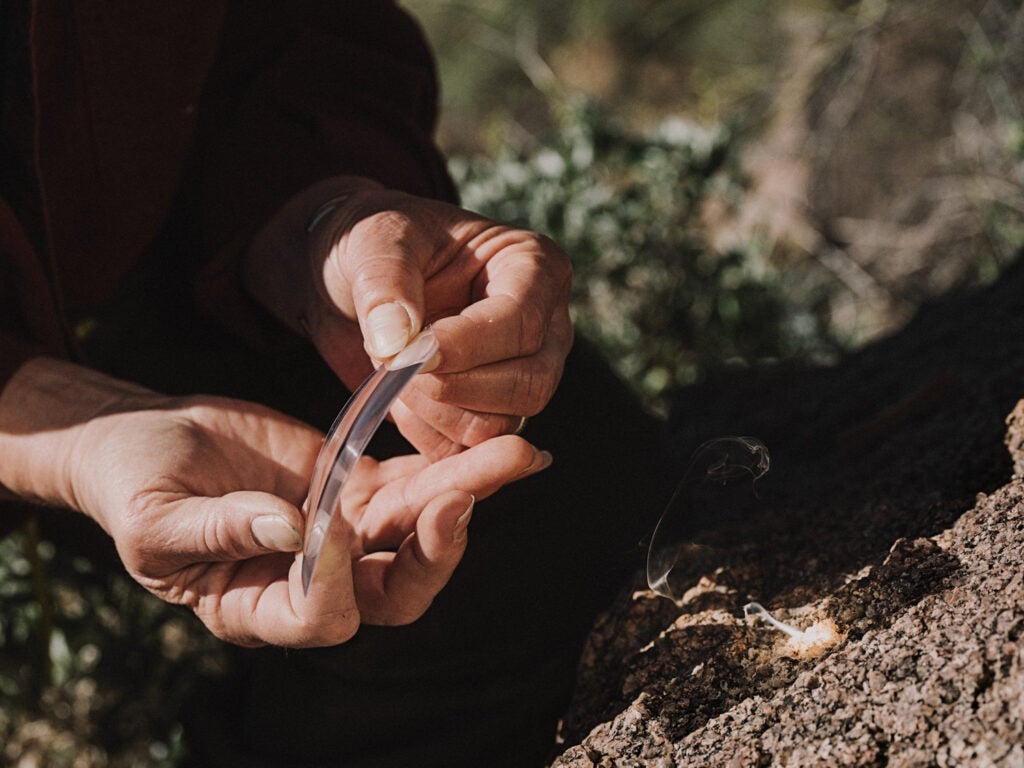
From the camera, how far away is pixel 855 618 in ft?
3.58

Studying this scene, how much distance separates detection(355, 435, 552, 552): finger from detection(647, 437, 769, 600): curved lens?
23 cm

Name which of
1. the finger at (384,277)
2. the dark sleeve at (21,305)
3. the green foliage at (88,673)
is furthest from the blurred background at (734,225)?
the finger at (384,277)

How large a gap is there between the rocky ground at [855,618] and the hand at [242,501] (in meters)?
0.29

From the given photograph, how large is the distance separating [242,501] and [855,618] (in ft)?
2.30

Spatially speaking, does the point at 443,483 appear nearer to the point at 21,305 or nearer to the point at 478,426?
the point at 478,426

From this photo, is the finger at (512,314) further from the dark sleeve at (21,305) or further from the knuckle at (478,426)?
the dark sleeve at (21,305)

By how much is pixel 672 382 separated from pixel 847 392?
71 cm

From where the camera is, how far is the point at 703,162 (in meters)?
2.56

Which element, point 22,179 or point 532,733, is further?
point 22,179

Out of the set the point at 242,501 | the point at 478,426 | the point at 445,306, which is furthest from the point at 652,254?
the point at 242,501

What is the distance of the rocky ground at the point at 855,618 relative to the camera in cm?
92

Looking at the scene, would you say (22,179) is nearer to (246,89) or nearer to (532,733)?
(246,89)

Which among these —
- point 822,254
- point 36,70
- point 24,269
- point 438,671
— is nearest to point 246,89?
point 36,70

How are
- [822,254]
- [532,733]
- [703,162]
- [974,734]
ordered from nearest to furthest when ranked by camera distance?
[974,734]
[532,733]
[703,162]
[822,254]
